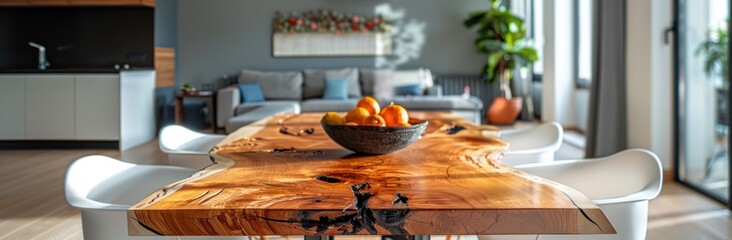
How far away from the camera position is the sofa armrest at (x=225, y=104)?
8594 mm

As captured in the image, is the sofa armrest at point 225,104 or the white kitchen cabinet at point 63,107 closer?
the white kitchen cabinet at point 63,107

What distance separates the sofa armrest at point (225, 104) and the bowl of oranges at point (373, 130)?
6.53m

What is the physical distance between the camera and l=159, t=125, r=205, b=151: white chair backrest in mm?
2932

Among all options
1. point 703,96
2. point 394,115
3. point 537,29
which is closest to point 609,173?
point 394,115

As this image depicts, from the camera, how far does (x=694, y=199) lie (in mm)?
4297

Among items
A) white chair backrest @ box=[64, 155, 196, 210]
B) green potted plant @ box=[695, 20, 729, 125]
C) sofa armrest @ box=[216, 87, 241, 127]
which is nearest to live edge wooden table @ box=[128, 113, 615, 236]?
white chair backrest @ box=[64, 155, 196, 210]

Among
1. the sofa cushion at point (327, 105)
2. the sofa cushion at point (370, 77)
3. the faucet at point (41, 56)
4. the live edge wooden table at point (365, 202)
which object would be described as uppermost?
the faucet at point (41, 56)

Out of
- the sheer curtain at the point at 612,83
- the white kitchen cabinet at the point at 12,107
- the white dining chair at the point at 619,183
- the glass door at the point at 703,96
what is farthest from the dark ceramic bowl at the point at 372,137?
the white kitchen cabinet at the point at 12,107

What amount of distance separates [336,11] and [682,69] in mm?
5730

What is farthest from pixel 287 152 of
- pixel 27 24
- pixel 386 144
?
pixel 27 24

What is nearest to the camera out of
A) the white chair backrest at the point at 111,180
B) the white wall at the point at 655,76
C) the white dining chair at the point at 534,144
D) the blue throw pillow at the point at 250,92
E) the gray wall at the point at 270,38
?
the white chair backrest at the point at 111,180

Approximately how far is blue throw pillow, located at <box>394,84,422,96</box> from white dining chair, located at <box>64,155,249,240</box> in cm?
689

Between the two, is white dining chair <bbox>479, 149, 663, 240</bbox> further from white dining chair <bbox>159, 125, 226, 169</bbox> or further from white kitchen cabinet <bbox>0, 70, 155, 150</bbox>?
white kitchen cabinet <bbox>0, 70, 155, 150</bbox>

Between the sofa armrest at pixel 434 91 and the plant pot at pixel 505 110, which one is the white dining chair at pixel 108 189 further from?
the plant pot at pixel 505 110
